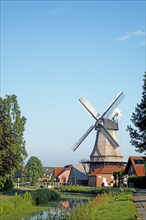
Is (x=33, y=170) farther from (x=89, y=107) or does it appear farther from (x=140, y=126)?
(x=140, y=126)

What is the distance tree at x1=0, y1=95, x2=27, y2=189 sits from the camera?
3497 centimetres

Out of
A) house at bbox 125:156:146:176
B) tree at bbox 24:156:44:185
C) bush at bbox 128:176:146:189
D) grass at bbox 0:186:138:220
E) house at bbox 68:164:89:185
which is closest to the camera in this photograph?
grass at bbox 0:186:138:220

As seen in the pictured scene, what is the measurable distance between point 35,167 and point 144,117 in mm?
101897

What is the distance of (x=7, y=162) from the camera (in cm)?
3550

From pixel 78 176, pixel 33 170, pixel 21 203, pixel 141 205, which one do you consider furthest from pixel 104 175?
pixel 141 205

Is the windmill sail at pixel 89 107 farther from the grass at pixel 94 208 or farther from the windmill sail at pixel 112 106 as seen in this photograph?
the grass at pixel 94 208

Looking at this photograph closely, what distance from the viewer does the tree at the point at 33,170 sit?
130m

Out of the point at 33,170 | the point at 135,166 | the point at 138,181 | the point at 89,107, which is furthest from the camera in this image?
the point at 33,170

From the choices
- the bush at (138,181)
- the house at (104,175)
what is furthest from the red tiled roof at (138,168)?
the house at (104,175)

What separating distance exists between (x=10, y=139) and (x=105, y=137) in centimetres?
5184

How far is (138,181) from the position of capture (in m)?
66.3

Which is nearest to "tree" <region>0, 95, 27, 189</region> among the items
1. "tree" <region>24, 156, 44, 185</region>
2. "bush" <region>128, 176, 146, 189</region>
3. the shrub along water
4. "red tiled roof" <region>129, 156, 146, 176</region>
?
the shrub along water

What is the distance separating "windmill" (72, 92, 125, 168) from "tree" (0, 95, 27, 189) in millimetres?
29643

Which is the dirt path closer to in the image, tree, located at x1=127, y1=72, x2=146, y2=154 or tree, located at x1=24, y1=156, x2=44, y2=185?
tree, located at x1=127, y1=72, x2=146, y2=154
